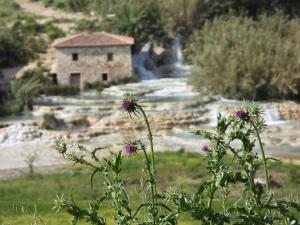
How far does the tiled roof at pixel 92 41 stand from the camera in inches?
1991

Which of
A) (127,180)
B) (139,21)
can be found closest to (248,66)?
(139,21)

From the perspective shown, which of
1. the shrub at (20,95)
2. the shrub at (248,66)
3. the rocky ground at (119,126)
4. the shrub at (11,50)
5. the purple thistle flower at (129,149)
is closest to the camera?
the purple thistle flower at (129,149)

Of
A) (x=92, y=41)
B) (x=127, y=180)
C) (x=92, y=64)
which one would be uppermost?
(x=92, y=41)

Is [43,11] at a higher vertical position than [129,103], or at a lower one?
higher

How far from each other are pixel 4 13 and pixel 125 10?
37.9ft

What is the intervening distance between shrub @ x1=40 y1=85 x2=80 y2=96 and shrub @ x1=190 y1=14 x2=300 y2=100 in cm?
819

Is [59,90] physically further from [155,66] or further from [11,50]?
[155,66]

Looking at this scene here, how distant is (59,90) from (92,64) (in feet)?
15.3

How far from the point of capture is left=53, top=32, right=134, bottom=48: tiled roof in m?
50.6

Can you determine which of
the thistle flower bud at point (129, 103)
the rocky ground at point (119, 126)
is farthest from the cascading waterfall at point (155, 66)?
the thistle flower bud at point (129, 103)

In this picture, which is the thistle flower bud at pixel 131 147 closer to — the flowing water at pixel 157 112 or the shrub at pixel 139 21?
the flowing water at pixel 157 112

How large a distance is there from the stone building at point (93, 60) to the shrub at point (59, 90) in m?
2.77

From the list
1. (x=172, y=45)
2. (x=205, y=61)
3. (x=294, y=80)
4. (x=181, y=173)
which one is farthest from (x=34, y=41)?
(x=181, y=173)

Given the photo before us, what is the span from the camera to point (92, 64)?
2013 inches
